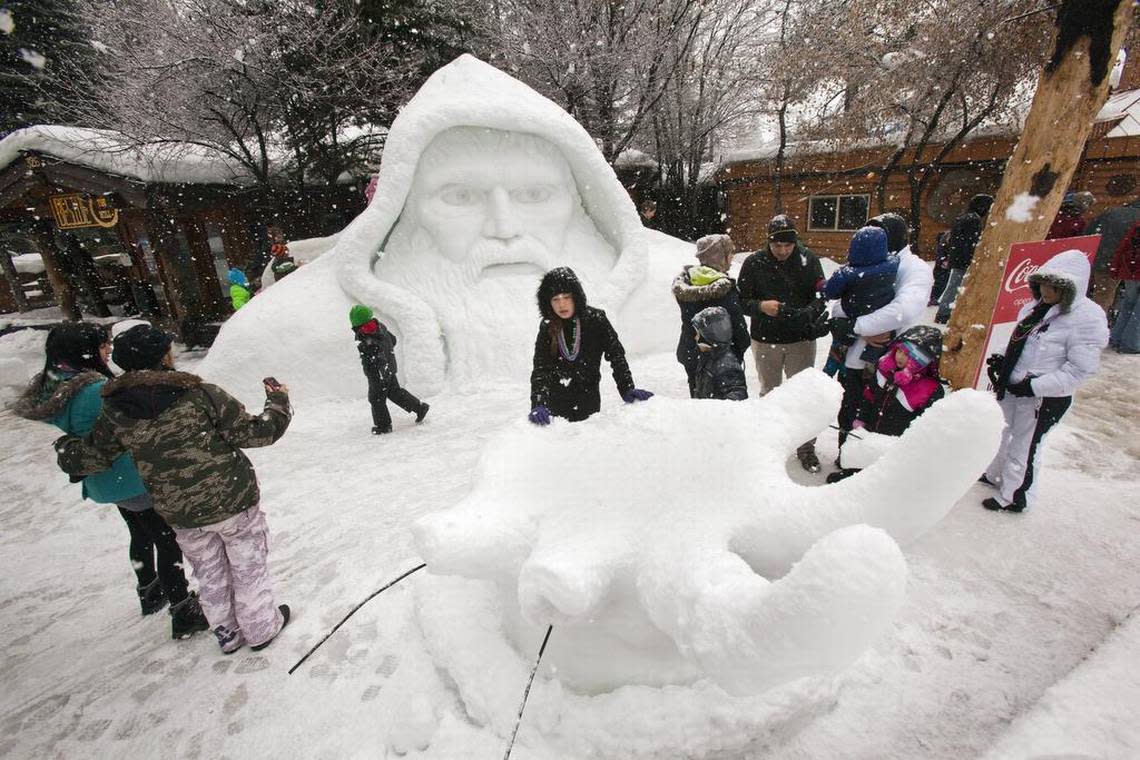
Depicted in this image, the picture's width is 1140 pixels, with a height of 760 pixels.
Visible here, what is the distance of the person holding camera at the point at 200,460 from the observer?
6.63 ft

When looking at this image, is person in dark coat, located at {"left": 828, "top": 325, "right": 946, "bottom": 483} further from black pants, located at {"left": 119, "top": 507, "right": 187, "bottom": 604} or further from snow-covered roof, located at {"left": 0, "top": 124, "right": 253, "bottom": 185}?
snow-covered roof, located at {"left": 0, "top": 124, "right": 253, "bottom": 185}

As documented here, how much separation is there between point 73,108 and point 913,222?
49.6 feet

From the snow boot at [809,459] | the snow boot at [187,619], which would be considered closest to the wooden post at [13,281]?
the snow boot at [187,619]

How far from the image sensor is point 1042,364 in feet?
8.96

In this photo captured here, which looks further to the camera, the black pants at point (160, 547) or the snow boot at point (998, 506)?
the snow boot at point (998, 506)

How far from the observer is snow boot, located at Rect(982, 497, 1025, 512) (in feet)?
9.55

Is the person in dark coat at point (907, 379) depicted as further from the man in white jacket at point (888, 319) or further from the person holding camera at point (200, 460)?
the person holding camera at point (200, 460)

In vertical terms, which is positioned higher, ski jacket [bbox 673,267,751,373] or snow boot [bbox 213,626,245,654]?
ski jacket [bbox 673,267,751,373]

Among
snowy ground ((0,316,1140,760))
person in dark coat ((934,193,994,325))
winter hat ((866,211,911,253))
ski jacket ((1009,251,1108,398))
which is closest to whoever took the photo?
snowy ground ((0,316,1140,760))

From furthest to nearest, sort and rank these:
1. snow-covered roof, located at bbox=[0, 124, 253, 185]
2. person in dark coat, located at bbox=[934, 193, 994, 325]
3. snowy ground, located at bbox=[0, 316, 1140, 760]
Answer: snow-covered roof, located at bbox=[0, 124, 253, 185]
person in dark coat, located at bbox=[934, 193, 994, 325]
snowy ground, located at bbox=[0, 316, 1140, 760]

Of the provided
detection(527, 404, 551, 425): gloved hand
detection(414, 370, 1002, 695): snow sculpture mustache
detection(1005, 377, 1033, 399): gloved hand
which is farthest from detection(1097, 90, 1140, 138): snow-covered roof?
detection(527, 404, 551, 425): gloved hand

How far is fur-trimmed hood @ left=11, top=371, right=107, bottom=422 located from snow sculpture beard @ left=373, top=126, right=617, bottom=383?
10.9ft

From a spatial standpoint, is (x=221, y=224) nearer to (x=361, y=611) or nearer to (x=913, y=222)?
(x=361, y=611)

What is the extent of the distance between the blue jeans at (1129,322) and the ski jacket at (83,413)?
7.97m
